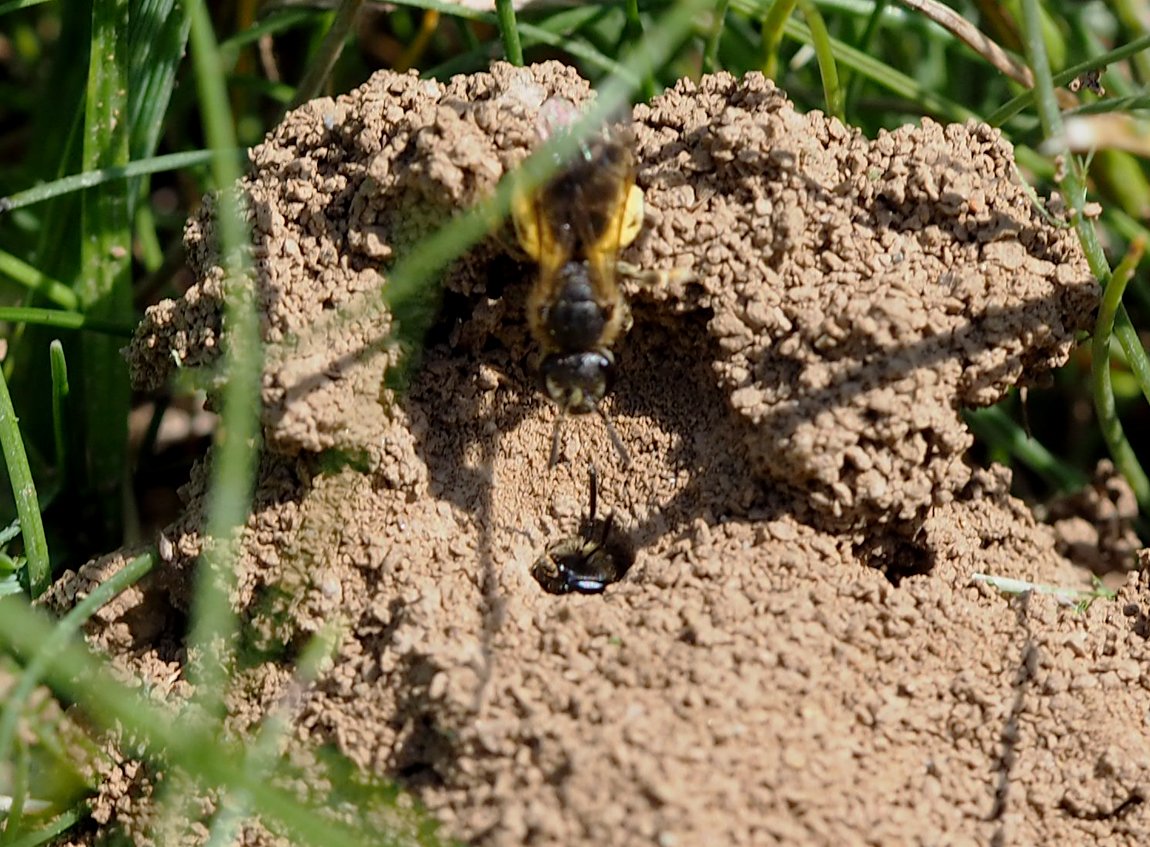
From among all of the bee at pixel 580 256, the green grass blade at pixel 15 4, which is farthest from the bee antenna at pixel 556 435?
the green grass blade at pixel 15 4

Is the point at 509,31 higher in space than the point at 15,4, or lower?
lower

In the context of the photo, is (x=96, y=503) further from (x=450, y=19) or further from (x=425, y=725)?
(x=450, y=19)

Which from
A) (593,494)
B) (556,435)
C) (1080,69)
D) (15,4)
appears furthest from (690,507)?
(15,4)

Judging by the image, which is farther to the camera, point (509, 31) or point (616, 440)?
point (509, 31)

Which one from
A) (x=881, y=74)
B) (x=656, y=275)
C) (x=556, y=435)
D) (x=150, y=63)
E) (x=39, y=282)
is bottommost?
(x=556, y=435)

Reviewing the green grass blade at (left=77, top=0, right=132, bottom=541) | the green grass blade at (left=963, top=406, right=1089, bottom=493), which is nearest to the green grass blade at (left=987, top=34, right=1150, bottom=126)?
the green grass blade at (left=963, top=406, right=1089, bottom=493)

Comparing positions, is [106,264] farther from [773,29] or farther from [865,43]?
[865,43]

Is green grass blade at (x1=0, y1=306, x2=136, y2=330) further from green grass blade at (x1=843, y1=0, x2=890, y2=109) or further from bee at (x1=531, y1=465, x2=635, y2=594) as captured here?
green grass blade at (x1=843, y1=0, x2=890, y2=109)

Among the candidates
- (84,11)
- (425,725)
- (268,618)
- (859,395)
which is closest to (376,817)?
(425,725)
